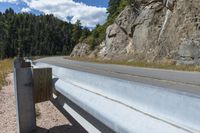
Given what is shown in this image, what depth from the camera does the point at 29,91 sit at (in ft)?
18.6

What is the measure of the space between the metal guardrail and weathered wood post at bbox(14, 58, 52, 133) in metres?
1.49

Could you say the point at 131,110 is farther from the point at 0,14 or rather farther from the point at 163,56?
the point at 0,14

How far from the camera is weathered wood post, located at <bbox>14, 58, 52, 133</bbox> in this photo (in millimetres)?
5516

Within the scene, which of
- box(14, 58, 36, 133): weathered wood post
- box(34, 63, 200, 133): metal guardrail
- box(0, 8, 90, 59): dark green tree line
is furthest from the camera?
box(0, 8, 90, 59): dark green tree line

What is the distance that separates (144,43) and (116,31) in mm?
12364

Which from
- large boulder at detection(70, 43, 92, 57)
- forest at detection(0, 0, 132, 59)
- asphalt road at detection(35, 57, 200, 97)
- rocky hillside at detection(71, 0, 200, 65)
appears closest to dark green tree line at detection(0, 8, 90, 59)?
forest at detection(0, 0, 132, 59)

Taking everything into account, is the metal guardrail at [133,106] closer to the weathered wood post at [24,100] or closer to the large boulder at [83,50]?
the weathered wood post at [24,100]

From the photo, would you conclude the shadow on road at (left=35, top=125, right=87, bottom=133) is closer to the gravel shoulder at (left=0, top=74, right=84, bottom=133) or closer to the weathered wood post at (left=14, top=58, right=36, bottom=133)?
the gravel shoulder at (left=0, top=74, right=84, bottom=133)

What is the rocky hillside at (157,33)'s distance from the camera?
25.7m

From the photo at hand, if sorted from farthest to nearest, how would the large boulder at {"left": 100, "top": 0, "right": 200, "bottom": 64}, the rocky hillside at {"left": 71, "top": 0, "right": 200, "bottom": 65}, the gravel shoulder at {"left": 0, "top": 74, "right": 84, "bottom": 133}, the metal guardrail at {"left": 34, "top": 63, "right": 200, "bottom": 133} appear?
the large boulder at {"left": 100, "top": 0, "right": 200, "bottom": 64} < the rocky hillside at {"left": 71, "top": 0, "right": 200, "bottom": 65} < the gravel shoulder at {"left": 0, "top": 74, "right": 84, "bottom": 133} < the metal guardrail at {"left": 34, "top": 63, "right": 200, "bottom": 133}

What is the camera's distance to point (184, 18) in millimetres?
27703

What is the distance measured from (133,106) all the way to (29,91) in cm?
328

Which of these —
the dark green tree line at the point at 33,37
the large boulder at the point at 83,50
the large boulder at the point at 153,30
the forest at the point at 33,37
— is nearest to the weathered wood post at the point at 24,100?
the large boulder at the point at 153,30

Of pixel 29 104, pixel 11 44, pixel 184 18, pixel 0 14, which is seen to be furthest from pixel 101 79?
pixel 0 14
